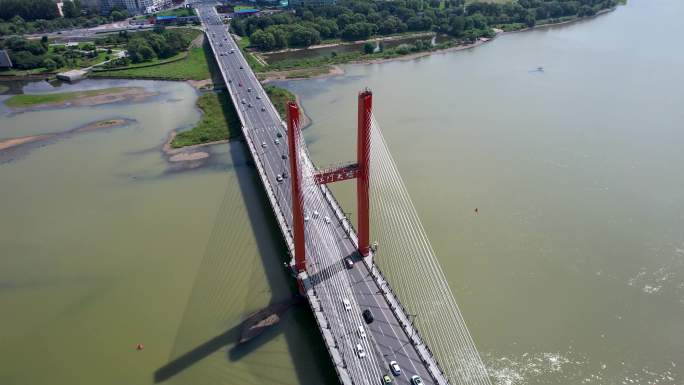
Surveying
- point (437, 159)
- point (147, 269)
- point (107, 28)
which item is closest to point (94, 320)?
point (147, 269)

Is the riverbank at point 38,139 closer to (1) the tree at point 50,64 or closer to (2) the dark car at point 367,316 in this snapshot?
(1) the tree at point 50,64

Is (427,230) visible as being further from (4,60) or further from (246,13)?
(246,13)

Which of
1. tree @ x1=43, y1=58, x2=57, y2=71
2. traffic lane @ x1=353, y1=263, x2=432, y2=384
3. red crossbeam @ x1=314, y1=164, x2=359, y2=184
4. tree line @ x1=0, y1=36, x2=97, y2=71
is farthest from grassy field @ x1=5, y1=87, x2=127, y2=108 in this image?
traffic lane @ x1=353, y1=263, x2=432, y2=384

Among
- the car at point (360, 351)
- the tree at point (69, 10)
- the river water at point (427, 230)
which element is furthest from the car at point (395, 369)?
the tree at point (69, 10)

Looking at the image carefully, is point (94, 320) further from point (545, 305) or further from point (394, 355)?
point (545, 305)

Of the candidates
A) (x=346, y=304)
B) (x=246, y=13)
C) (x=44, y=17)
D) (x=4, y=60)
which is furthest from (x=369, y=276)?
(x=44, y=17)

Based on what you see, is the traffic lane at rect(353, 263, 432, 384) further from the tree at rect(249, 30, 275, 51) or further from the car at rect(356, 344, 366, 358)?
the tree at rect(249, 30, 275, 51)

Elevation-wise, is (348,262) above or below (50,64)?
below
